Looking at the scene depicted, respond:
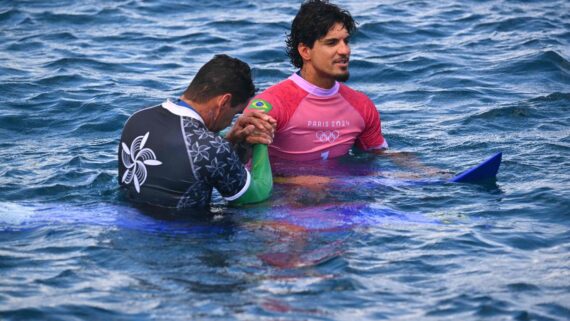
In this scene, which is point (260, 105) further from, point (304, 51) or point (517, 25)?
point (517, 25)

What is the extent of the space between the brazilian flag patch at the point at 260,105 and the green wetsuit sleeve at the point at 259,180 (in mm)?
662

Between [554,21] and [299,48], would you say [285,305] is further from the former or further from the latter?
[554,21]

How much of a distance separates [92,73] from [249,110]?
5.25 meters

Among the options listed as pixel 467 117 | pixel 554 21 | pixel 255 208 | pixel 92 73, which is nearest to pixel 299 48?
pixel 255 208

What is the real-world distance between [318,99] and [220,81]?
1.75 metres

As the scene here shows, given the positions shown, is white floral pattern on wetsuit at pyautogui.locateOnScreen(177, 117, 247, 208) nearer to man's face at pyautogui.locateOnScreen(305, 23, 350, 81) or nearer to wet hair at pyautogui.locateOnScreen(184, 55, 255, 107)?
wet hair at pyautogui.locateOnScreen(184, 55, 255, 107)

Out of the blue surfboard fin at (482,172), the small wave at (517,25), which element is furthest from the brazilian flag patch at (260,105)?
the small wave at (517,25)

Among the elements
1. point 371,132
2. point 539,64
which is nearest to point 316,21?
point 371,132

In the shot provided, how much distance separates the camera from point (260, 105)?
337 inches

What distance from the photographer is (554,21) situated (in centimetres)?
1517

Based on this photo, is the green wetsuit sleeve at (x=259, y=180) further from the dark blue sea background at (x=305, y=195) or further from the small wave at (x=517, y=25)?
the small wave at (x=517, y=25)

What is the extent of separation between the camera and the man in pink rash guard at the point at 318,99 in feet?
28.6

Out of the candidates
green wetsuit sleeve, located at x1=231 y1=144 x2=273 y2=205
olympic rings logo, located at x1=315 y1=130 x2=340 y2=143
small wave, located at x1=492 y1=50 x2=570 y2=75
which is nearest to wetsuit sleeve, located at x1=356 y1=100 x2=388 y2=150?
olympic rings logo, located at x1=315 y1=130 x2=340 y2=143

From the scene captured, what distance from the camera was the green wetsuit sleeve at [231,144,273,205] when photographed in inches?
304
